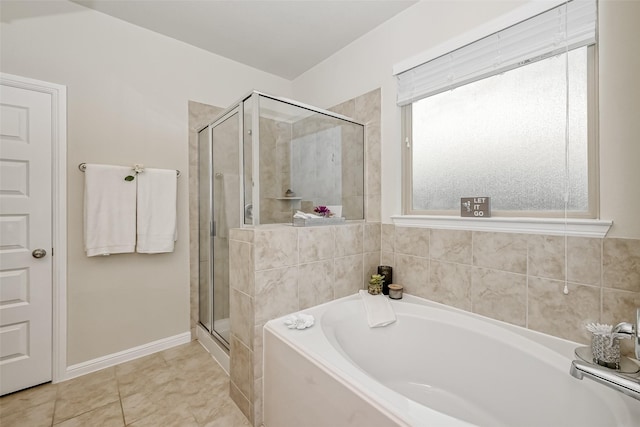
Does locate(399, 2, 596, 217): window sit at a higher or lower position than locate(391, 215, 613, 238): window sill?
higher

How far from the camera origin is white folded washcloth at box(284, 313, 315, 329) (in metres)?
1.40

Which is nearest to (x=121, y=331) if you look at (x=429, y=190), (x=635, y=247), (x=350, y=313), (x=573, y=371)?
(x=350, y=313)

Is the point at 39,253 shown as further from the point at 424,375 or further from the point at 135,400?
the point at 424,375

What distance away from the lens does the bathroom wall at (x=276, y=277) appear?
147 cm

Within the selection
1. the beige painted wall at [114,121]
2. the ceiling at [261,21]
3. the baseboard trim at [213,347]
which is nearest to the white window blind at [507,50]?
the ceiling at [261,21]

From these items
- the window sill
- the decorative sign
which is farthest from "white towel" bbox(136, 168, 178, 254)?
the decorative sign

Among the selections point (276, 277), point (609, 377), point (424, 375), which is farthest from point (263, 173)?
point (609, 377)

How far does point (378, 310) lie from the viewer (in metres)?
1.65

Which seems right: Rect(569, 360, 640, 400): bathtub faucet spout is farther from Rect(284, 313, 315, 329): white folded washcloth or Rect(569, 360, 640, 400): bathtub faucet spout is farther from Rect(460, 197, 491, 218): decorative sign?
Rect(284, 313, 315, 329): white folded washcloth

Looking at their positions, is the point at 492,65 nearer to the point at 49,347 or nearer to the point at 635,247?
the point at 635,247

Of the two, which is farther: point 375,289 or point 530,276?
point 375,289

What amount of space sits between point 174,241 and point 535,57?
2694mm

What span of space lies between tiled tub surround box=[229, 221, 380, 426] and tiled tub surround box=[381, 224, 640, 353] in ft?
1.85

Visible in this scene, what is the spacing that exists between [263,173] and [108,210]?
126 cm
